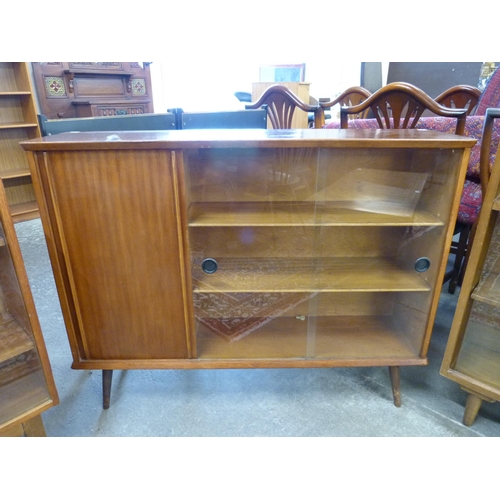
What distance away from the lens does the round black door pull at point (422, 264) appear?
3.78 ft

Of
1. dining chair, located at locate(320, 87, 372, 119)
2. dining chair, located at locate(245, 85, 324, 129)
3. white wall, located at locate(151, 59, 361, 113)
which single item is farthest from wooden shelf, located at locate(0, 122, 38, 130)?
dining chair, located at locate(320, 87, 372, 119)

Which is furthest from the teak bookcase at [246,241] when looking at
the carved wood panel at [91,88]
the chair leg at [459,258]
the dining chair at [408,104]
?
the carved wood panel at [91,88]

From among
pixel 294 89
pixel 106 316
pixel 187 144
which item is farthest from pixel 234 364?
pixel 294 89

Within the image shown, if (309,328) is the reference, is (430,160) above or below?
above

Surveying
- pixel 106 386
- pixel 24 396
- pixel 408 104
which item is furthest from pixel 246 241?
pixel 408 104

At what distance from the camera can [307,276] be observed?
1.24 meters

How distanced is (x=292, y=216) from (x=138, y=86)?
10.7ft

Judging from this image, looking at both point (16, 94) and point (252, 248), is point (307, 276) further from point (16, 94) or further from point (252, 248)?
point (16, 94)

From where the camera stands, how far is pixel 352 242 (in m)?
1.33

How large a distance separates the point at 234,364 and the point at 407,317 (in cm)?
63

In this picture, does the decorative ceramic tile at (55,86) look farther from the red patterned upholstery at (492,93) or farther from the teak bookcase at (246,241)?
the red patterned upholstery at (492,93)

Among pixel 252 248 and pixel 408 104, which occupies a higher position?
pixel 408 104

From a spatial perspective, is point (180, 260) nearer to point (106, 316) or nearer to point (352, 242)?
point (106, 316)

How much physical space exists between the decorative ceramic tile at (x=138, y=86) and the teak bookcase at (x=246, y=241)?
9.61ft
